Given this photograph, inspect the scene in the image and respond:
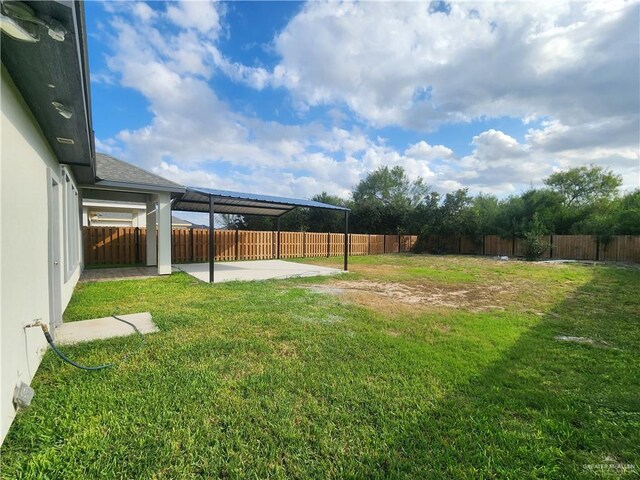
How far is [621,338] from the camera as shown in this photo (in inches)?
149

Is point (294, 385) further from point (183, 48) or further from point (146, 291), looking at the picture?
point (183, 48)

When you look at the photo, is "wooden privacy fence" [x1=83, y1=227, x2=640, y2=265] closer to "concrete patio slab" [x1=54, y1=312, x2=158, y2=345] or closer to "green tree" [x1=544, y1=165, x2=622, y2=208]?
"concrete patio slab" [x1=54, y1=312, x2=158, y2=345]

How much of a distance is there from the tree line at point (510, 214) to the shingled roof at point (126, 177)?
53.6ft

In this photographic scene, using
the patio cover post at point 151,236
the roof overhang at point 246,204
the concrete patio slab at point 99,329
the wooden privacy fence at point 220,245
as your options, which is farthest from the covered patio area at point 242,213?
the concrete patio slab at point 99,329

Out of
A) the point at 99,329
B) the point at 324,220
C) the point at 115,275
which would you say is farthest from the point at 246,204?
the point at 324,220

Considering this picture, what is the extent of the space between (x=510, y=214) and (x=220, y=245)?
1927cm

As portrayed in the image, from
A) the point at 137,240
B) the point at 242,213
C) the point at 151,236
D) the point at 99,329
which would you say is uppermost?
the point at 242,213

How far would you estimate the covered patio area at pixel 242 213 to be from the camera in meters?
8.09

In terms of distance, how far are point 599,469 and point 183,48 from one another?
34.0 feet

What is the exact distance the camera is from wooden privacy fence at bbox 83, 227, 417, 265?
10680mm

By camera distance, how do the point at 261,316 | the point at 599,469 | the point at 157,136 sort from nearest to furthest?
the point at 599,469 → the point at 261,316 → the point at 157,136

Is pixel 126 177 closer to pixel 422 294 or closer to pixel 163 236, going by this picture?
pixel 163 236

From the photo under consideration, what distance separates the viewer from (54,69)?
2.13m

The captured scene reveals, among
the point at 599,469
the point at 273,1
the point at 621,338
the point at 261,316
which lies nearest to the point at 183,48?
the point at 273,1
